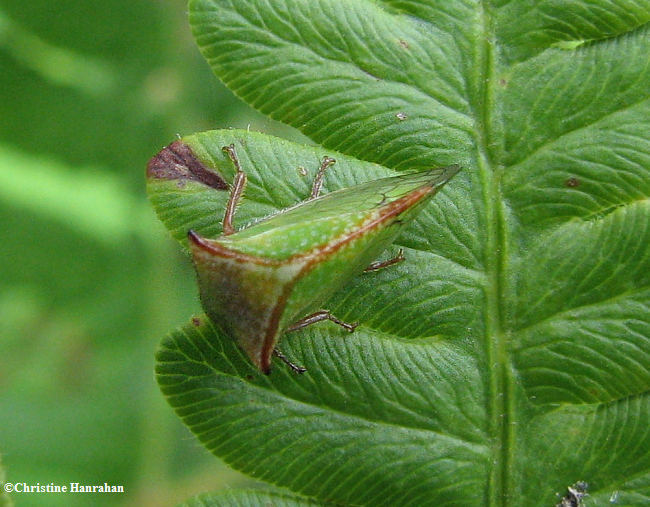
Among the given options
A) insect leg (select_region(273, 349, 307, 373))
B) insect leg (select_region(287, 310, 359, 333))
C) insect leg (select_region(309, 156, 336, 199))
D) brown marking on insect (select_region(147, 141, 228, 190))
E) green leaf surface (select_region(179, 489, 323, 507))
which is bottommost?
green leaf surface (select_region(179, 489, 323, 507))

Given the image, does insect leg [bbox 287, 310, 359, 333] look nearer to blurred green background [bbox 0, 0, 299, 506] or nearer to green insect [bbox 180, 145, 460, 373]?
green insect [bbox 180, 145, 460, 373]

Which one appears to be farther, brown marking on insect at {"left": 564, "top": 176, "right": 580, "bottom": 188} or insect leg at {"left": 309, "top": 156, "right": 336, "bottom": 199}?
insect leg at {"left": 309, "top": 156, "right": 336, "bottom": 199}

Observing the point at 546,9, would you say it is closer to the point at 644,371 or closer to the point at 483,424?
the point at 644,371

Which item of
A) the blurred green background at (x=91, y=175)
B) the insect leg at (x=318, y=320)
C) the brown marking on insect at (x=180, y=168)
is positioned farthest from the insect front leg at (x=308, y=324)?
the blurred green background at (x=91, y=175)

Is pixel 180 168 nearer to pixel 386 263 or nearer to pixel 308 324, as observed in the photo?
pixel 308 324

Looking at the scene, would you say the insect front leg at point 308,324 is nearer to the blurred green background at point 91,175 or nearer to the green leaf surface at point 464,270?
the green leaf surface at point 464,270

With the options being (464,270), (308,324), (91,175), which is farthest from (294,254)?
(91,175)

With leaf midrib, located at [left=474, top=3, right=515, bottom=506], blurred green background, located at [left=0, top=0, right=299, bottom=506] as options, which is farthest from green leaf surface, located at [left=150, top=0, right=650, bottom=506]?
blurred green background, located at [left=0, top=0, right=299, bottom=506]
